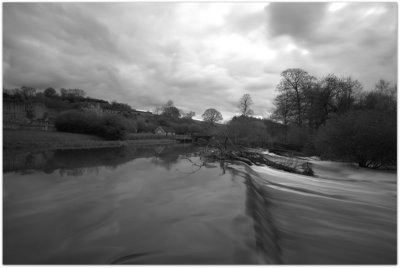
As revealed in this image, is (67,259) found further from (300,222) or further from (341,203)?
(341,203)

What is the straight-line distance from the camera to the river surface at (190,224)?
117 inches

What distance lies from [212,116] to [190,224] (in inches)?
2527

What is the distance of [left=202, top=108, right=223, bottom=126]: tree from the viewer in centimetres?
6712

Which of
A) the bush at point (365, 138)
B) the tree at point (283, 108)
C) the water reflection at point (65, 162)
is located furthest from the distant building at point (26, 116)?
the bush at point (365, 138)

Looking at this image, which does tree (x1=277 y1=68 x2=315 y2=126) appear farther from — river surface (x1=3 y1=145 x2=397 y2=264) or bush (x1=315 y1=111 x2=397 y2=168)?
river surface (x1=3 y1=145 x2=397 y2=264)

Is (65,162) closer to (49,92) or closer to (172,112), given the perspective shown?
(172,112)

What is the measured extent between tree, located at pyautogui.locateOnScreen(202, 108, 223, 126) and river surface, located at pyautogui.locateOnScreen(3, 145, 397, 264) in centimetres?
6046

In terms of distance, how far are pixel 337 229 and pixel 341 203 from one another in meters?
2.06

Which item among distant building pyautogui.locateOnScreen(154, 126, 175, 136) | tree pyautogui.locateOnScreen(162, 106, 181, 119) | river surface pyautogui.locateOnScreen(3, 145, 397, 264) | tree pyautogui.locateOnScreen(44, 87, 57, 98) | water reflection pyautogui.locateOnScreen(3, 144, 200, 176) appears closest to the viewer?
river surface pyautogui.locateOnScreen(3, 145, 397, 264)

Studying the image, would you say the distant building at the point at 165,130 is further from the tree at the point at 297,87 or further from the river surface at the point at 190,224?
the river surface at the point at 190,224

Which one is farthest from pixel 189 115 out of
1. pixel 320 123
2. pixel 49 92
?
pixel 320 123

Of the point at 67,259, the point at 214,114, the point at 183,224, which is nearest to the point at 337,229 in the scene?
the point at 183,224

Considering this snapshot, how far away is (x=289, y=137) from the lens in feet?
84.3

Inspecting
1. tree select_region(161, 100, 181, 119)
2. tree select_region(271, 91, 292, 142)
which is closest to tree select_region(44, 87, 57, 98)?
tree select_region(161, 100, 181, 119)
